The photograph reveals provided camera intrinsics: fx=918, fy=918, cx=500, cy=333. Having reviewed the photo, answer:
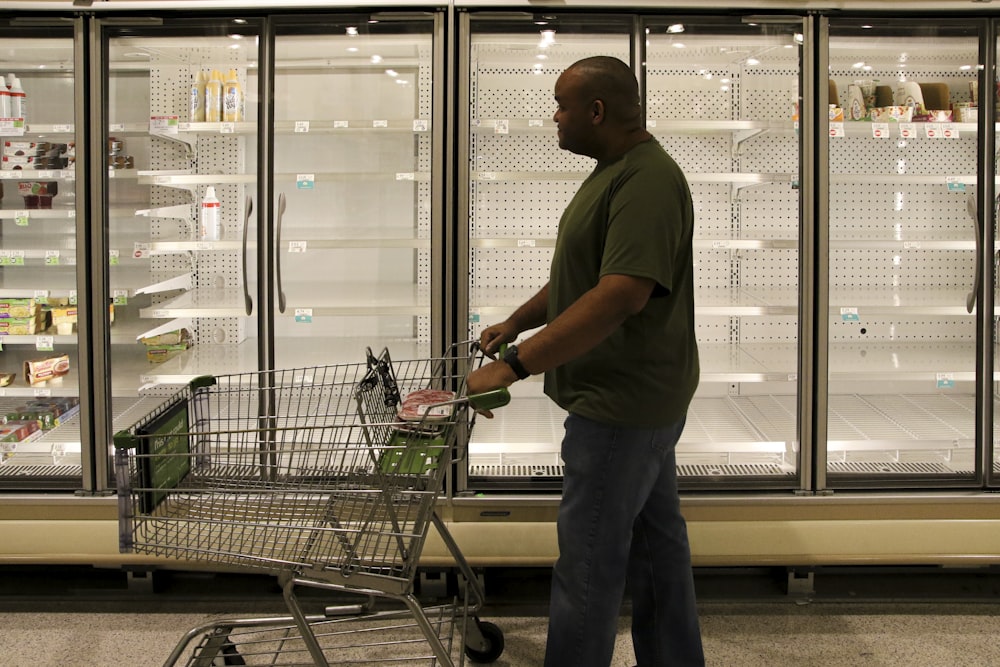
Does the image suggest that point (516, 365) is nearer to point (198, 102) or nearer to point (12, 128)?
point (198, 102)

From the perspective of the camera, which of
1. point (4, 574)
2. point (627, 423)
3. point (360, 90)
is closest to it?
point (627, 423)

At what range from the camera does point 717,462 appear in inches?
141

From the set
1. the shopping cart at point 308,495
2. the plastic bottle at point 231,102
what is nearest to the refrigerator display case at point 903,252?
the shopping cart at point 308,495

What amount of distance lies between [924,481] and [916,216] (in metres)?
1.25

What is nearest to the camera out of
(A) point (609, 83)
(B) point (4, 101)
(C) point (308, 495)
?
(A) point (609, 83)

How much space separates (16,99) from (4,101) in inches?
1.7

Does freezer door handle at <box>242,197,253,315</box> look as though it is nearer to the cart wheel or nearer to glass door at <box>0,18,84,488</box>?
glass door at <box>0,18,84,488</box>

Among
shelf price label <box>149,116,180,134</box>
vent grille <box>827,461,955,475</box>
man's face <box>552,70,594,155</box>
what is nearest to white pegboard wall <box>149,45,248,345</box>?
shelf price label <box>149,116,180,134</box>

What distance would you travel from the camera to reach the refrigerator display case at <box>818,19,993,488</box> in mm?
3408

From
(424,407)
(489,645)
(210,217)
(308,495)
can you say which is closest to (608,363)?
(424,407)

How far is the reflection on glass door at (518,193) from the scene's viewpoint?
11.2ft

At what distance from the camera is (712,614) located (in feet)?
10.6

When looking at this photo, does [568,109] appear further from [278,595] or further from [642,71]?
[278,595]

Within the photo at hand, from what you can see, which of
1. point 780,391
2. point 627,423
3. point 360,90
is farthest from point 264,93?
point 780,391
